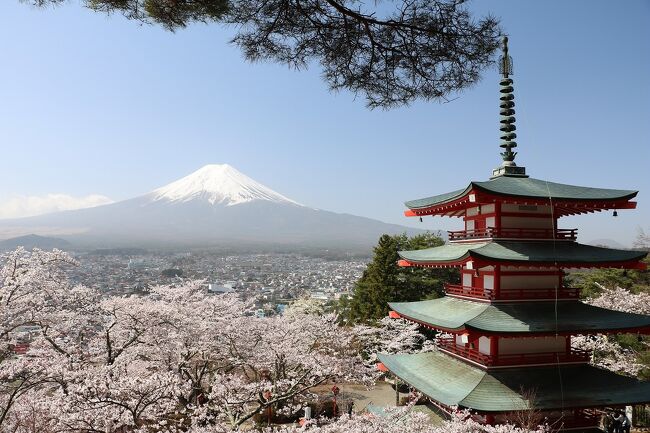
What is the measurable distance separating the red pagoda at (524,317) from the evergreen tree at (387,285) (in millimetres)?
15759

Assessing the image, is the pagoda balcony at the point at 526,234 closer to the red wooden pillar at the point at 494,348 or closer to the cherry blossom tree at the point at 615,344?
the red wooden pillar at the point at 494,348

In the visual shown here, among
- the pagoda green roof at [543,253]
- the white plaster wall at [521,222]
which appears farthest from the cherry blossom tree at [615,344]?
the white plaster wall at [521,222]

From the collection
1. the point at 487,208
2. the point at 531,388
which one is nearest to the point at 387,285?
the point at 487,208

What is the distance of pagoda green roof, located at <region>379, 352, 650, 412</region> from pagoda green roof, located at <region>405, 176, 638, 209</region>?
377 cm

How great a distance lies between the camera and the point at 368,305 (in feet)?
89.9

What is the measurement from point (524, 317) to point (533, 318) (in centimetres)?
20

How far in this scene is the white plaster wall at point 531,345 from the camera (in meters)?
9.78

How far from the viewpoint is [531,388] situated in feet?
30.0

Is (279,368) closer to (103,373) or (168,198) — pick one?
(103,373)

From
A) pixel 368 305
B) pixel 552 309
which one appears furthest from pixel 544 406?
pixel 368 305

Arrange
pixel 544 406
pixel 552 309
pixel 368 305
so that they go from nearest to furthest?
pixel 544 406 → pixel 552 309 → pixel 368 305

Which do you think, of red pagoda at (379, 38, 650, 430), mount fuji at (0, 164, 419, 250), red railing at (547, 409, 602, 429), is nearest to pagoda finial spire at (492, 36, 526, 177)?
red pagoda at (379, 38, 650, 430)

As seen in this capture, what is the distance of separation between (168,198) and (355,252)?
8234cm

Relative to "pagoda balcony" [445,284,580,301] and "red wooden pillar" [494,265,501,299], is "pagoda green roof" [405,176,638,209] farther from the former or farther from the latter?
"pagoda balcony" [445,284,580,301]
